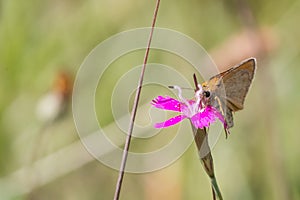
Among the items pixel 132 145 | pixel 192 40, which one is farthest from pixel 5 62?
pixel 192 40

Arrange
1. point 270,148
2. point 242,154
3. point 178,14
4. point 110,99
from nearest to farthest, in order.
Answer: point 270,148 < point 242,154 < point 110,99 < point 178,14

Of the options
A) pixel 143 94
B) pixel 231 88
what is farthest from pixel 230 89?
pixel 143 94

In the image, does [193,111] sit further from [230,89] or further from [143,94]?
[143,94]

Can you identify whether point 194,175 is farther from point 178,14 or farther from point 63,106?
point 178,14

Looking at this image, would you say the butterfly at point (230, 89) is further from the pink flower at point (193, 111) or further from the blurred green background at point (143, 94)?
the blurred green background at point (143, 94)

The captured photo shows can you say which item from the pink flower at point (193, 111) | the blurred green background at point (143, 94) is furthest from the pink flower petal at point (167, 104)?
the blurred green background at point (143, 94)

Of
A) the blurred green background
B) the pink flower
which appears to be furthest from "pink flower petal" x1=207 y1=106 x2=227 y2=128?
the blurred green background
